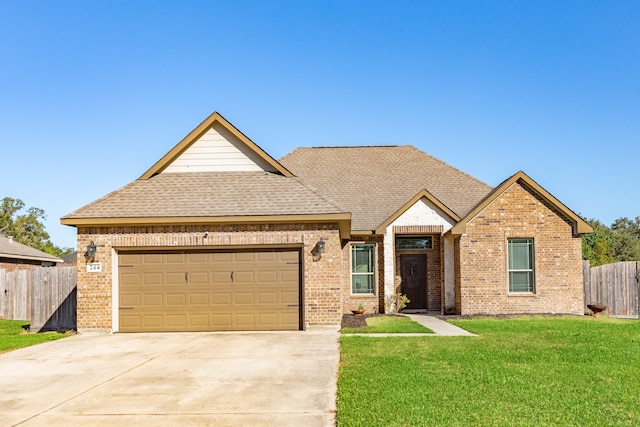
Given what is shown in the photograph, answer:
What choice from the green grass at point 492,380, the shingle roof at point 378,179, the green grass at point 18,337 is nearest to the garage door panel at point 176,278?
the green grass at point 18,337

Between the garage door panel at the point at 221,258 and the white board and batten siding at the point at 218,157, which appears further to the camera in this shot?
the white board and batten siding at the point at 218,157

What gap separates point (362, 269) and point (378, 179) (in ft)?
14.6

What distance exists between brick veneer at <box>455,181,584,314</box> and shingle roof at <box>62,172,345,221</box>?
5.98 m

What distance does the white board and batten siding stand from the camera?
15797mm

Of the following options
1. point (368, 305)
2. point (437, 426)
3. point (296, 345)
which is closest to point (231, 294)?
point (296, 345)

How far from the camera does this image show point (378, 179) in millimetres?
22203

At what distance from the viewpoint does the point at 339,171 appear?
22797mm

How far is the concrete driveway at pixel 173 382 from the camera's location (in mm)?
6324

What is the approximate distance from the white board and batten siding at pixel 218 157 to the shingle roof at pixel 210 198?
0.57 ft

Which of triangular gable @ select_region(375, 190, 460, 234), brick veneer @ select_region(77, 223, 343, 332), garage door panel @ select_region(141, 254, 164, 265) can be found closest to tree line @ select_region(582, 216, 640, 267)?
triangular gable @ select_region(375, 190, 460, 234)

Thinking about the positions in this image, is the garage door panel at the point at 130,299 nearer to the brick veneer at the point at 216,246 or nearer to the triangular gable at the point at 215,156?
the brick veneer at the point at 216,246

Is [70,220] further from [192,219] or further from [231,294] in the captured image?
[231,294]

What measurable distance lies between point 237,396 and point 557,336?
8.25 m

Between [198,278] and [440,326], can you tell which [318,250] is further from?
[440,326]
